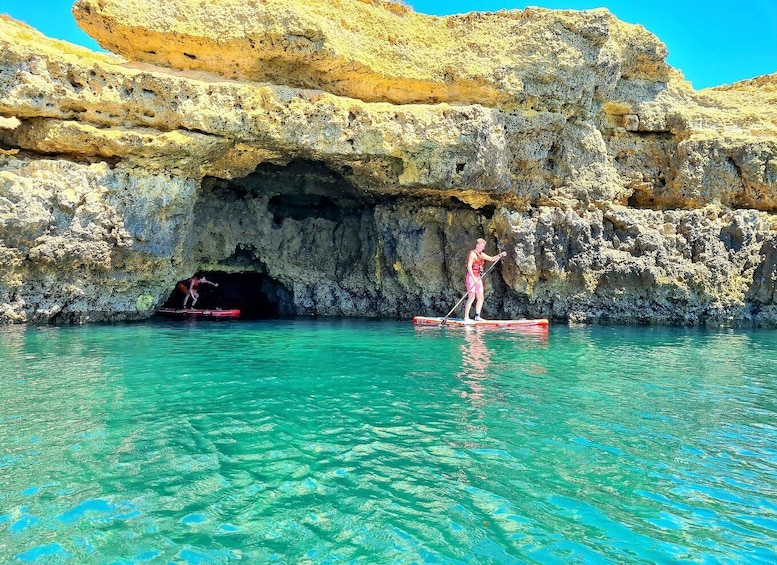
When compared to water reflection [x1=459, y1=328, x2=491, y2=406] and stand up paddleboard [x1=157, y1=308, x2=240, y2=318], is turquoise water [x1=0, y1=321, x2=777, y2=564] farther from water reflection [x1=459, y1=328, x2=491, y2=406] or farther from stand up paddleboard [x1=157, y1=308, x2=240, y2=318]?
stand up paddleboard [x1=157, y1=308, x2=240, y2=318]

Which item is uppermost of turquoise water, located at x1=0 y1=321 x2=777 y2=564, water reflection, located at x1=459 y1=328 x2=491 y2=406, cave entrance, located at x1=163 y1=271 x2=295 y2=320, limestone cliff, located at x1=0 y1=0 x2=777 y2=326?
limestone cliff, located at x1=0 y1=0 x2=777 y2=326

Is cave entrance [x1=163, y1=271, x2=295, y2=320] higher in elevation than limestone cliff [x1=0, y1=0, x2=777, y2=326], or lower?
lower

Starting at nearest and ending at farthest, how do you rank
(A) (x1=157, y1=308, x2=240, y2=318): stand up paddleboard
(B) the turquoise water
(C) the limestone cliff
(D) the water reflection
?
1. (B) the turquoise water
2. (D) the water reflection
3. (C) the limestone cliff
4. (A) (x1=157, y1=308, x2=240, y2=318): stand up paddleboard

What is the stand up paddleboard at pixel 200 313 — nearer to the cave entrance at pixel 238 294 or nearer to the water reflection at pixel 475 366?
the cave entrance at pixel 238 294

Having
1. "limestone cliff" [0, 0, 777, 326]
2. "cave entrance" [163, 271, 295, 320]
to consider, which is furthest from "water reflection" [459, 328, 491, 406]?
"cave entrance" [163, 271, 295, 320]

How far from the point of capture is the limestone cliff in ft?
47.4

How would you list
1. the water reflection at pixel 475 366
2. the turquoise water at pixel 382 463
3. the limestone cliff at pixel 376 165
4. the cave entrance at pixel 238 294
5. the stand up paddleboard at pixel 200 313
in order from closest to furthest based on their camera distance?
the turquoise water at pixel 382 463 < the water reflection at pixel 475 366 < the limestone cliff at pixel 376 165 < the stand up paddleboard at pixel 200 313 < the cave entrance at pixel 238 294

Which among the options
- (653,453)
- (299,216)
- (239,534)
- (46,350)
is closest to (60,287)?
(46,350)

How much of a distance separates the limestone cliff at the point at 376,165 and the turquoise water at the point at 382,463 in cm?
751

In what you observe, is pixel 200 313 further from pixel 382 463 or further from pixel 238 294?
pixel 382 463

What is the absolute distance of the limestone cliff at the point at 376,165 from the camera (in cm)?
1444

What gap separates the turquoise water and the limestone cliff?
295 inches

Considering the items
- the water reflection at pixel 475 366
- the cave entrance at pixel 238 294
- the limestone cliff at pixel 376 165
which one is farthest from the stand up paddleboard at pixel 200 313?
the water reflection at pixel 475 366

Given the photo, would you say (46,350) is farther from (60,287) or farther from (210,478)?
(210,478)
